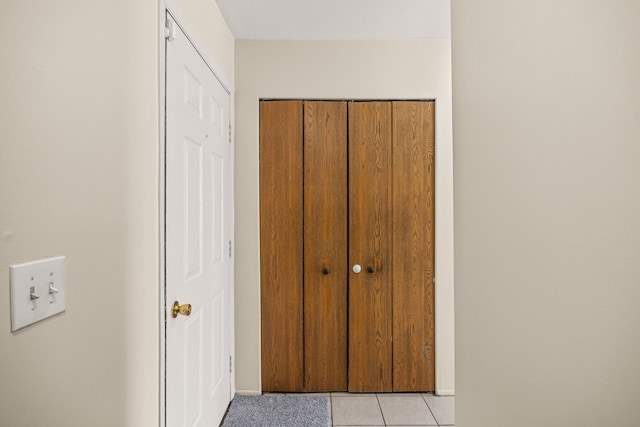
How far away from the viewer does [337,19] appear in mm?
2668

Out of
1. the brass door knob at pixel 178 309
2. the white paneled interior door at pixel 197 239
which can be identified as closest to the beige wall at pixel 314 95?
the white paneled interior door at pixel 197 239

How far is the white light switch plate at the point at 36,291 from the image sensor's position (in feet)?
2.56

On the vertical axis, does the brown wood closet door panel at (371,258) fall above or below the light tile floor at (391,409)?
above

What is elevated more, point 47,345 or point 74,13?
point 74,13

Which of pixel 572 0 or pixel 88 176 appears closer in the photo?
pixel 572 0

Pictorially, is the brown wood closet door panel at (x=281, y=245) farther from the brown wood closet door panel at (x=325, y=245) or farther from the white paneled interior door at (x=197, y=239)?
the white paneled interior door at (x=197, y=239)

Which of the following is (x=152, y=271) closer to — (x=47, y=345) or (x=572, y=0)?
(x=47, y=345)

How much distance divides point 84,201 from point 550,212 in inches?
41.4

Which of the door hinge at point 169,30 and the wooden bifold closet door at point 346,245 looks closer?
the door hinge at point 169,30

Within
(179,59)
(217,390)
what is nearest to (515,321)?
(179,59)

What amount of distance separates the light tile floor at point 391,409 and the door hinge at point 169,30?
88.4 inches

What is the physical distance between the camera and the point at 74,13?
39.3 inches

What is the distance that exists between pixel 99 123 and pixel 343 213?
6.60ft

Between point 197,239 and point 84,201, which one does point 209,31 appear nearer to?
point 197,239
